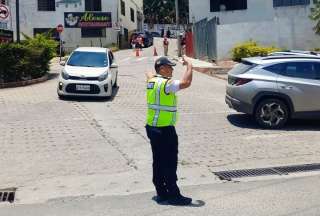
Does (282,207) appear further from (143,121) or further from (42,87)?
(42,87)

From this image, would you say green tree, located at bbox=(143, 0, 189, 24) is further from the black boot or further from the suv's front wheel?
the black boot

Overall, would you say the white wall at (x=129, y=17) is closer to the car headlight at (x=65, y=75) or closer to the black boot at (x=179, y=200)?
the car headlight at (x=65, y=75)

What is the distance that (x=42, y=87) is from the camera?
66.2ft

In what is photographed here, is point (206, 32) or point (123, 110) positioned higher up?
point (206, 32)

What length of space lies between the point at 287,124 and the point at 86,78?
21.1 ft

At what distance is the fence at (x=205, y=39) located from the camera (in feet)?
96.6

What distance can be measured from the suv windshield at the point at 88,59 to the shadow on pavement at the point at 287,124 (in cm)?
547

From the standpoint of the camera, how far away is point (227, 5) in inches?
1652

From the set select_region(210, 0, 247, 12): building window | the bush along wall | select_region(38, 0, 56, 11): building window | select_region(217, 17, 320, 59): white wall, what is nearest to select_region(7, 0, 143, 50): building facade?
select_region(38, 0, 56, 11): building window

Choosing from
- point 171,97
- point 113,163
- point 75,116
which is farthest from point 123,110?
point 171,97

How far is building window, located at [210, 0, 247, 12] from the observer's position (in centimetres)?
4131

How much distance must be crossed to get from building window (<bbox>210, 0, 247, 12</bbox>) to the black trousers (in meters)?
35.5

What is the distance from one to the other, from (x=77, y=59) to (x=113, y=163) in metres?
9.23

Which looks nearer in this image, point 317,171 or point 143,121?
point 317,171
